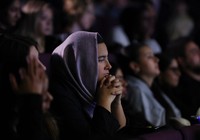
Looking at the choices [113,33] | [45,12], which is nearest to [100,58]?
[45,12]

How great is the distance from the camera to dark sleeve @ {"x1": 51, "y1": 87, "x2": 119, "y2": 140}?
1987 mm

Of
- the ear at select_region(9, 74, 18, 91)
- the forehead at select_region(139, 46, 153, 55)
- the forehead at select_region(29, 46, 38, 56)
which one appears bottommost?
the forehead at select_region(139, 46, 153, 55)

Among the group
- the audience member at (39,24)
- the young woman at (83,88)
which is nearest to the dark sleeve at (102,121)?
the young woman at (83,88)

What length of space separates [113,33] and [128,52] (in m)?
0.99

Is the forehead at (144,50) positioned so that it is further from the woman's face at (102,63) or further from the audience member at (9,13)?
the woman's face at (102,63)

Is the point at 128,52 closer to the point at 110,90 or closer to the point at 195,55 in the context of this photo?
the point at 195,55

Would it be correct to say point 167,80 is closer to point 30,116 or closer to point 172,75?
point 172,75

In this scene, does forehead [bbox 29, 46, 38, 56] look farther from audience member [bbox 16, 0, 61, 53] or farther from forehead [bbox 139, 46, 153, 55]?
forehead [bbox 139, 46, 153, 55]

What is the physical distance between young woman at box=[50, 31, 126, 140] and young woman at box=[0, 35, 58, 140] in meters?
0.20

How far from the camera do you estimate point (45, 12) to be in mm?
→ 3361

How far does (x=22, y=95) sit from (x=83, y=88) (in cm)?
40

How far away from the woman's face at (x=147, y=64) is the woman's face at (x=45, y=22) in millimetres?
584

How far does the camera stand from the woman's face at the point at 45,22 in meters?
3.23

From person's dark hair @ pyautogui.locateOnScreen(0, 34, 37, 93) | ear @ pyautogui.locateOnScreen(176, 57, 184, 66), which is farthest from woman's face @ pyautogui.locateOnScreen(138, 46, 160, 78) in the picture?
person's dark hair @ pyautogui.locateOnScreen(0, 34, 37, 93)
